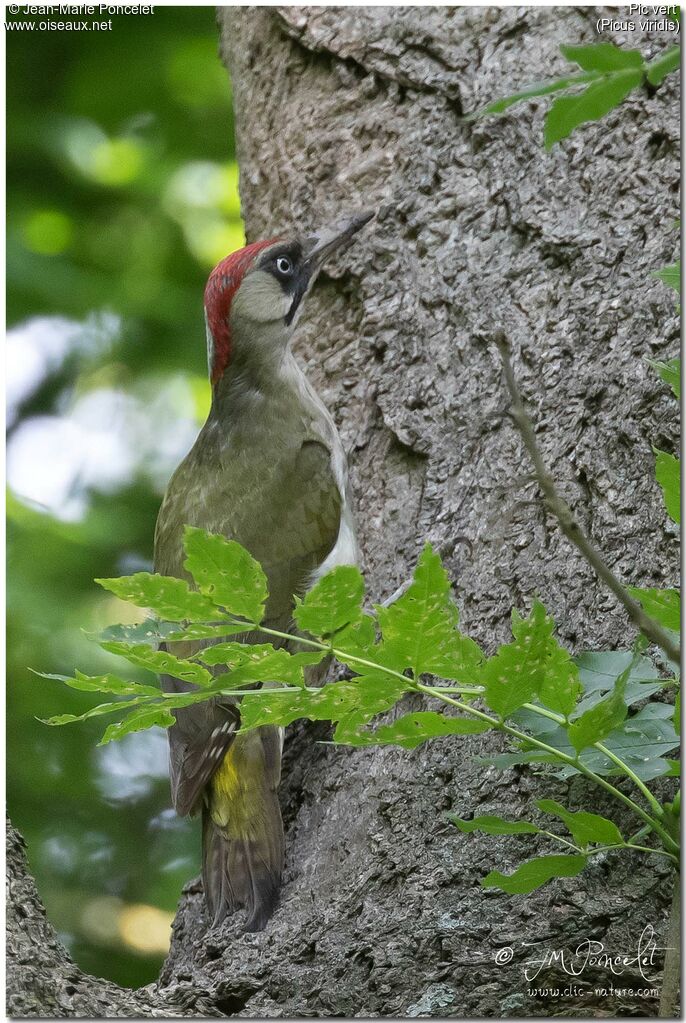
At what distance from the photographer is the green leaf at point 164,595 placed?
1.10 meters

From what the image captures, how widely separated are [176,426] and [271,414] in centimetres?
88

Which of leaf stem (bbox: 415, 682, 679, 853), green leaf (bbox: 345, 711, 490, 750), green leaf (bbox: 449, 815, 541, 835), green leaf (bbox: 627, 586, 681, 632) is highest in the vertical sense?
green leaf (bbox: 627, 586, 681, 632)

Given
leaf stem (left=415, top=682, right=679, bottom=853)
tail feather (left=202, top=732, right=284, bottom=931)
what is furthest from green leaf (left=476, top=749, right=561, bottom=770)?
tail feather (left=202, top=732, right=284, bottom=931)

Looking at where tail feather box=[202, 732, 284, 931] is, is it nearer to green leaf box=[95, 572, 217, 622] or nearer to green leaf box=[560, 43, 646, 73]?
green leaf box=[95, 572, 217, 622]

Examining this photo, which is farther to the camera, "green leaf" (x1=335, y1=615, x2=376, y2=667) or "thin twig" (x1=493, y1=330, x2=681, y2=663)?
"green leaf" (x1=335, y1=615, x2=376, y2=667)

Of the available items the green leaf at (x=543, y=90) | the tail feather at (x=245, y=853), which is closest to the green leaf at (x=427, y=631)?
the green leaf at (x=543, y=90)

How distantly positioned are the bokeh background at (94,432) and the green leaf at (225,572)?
1286 millimetres

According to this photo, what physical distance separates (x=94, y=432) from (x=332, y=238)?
974 mm

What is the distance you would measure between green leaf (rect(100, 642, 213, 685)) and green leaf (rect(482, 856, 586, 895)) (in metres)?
0.47

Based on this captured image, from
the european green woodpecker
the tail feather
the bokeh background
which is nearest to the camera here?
the tail feather

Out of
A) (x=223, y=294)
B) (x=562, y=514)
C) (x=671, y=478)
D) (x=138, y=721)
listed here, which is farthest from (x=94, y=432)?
(x=562, y=514)

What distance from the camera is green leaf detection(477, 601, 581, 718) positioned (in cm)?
112

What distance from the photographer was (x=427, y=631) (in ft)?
3.63

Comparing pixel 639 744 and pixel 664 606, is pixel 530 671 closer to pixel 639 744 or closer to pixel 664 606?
pixel 664 606
